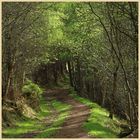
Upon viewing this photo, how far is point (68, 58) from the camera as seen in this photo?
71500 mm

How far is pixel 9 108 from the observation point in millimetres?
38344

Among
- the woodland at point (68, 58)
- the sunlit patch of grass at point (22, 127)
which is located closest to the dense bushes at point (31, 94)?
the woodland at point (68, 58)

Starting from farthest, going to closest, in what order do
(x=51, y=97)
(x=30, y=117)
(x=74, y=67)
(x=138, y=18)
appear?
(x=74, y=67), (x=51, y=97), (x=30, y=117), (x=138, y=18)

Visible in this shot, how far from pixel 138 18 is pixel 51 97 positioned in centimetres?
4689

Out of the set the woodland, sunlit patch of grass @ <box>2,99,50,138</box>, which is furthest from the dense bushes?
sunlit patch of grass @ <box>2,99,50,138</box>

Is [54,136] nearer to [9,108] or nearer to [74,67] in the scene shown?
[9,108]

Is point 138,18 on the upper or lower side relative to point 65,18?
lower

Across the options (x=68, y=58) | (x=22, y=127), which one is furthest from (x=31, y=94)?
(x=68, y=58)

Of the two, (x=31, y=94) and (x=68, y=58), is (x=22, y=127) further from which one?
(x=68, y=58)

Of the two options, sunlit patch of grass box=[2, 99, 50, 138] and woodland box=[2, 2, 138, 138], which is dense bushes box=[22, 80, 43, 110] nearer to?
woodland box=[2, 2, 138, 138]

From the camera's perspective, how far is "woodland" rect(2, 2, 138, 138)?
101ft

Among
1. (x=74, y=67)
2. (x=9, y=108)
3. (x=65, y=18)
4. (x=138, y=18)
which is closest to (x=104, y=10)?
(x=138, y=18)

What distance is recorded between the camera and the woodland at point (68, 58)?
30.9m

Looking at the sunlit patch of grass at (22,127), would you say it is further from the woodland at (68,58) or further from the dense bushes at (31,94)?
the dense bushes at (31,94)
